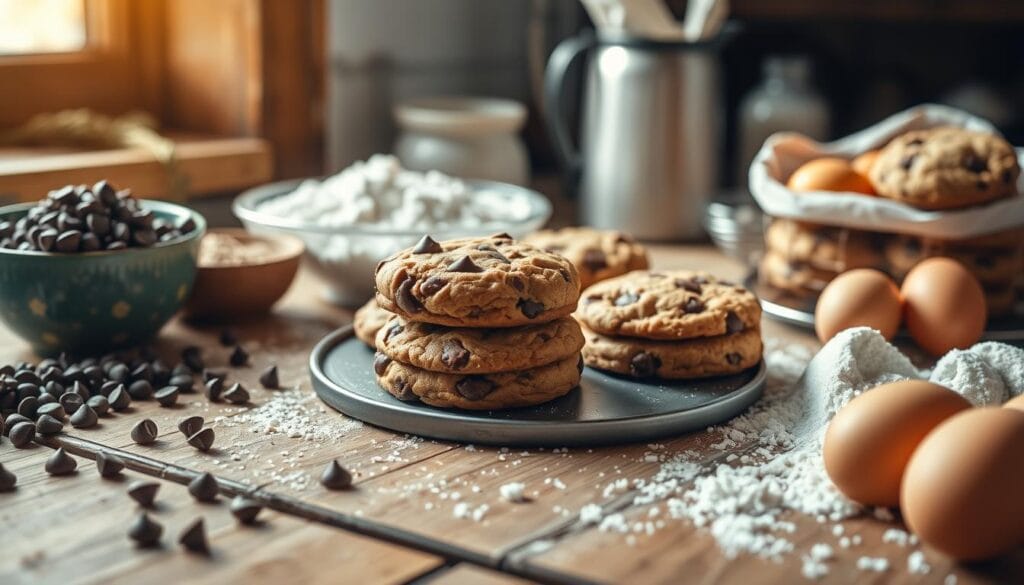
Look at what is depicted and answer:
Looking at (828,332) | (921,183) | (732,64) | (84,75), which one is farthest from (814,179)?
(732,64)

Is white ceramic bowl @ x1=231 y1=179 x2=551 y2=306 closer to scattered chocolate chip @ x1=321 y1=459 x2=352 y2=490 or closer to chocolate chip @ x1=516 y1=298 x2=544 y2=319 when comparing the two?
chocolate chip @ x1=516 y1=298 x2=544 y2=319

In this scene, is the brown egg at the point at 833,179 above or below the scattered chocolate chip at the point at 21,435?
above

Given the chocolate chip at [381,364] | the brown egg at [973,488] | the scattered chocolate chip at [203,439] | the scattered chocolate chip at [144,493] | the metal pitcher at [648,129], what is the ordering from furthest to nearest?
the metal pitcher at [648,129] → the chocolate chip at [381,364] → the scattered chocolate chip at [203,439] → the scattered chocolate chip at [144,493] → the brown egg at [973,488]

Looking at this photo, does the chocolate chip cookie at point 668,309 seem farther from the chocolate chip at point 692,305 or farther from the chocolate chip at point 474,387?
the chocolate chip at point 474,387

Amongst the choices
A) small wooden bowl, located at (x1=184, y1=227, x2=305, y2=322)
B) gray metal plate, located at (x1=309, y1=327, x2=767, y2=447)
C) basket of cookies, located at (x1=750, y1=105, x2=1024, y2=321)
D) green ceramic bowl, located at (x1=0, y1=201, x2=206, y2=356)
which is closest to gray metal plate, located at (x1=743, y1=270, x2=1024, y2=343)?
basket of cookies, located at (x1=750, y1=105, x2=1024, y2=321)

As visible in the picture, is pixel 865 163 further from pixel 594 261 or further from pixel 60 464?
pixel 60 464

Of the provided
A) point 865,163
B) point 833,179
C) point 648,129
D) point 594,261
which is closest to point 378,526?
point 594,261

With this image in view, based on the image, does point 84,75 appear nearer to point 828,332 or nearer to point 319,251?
point 319,251

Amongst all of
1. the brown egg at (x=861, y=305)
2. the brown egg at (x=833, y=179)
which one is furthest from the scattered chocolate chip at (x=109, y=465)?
the brown egg at (x=833, y=179)
